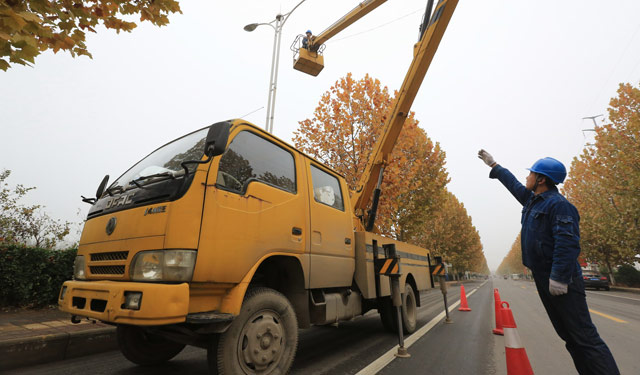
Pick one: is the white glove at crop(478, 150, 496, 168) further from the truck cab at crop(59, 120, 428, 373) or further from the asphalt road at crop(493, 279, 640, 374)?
the asphalt road at crop(493, 279, 640, 374)

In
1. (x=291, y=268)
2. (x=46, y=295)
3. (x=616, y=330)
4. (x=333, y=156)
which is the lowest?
(x=616, y=330)

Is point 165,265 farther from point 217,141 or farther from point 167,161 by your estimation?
point 167,161

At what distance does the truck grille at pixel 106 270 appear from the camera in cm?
230

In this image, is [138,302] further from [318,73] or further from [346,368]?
[318,73]

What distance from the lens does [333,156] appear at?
1225 centimetres

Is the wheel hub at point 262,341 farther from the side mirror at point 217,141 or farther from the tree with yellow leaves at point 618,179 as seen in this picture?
the tree with yellow leaves at point 618,179

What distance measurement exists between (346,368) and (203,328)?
1904 mm

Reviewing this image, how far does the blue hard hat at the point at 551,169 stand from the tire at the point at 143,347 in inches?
172

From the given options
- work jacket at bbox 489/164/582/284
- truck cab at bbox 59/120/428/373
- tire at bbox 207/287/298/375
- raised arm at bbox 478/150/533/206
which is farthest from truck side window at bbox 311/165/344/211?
work jacket at bbox 489/164/582/284

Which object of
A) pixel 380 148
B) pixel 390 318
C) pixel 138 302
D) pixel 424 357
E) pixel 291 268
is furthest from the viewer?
pixel 380 148

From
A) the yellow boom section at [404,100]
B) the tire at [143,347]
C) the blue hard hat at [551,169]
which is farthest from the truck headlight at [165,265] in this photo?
the yellow boom section at [404,100]

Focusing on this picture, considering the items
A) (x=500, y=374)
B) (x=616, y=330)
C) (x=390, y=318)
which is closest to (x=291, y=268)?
(x=500, y=374)

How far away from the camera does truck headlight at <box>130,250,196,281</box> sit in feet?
6.72

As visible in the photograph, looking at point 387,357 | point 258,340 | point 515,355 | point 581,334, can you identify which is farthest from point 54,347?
point 581,334
